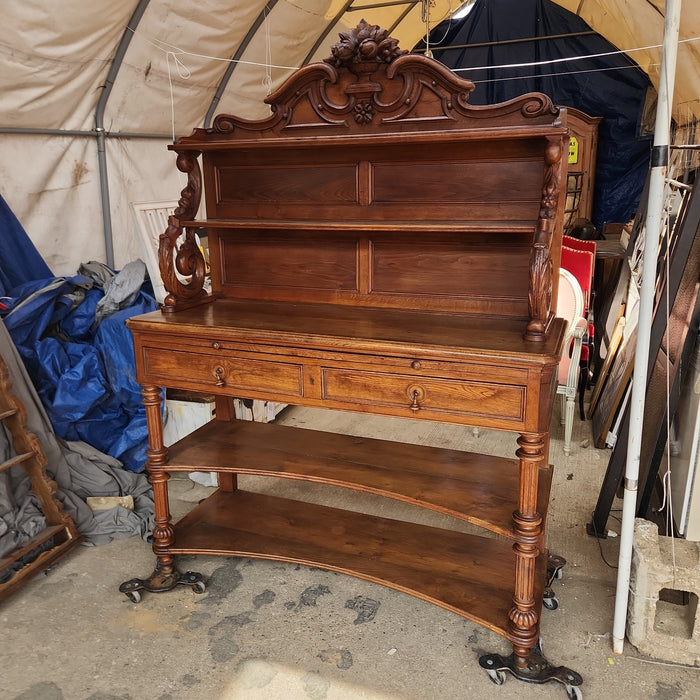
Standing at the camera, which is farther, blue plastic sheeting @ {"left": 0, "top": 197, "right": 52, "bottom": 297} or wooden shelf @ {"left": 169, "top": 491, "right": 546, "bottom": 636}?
blue plastic sheeting @ {"left": 0, "top": 197, "right": 52, "bottom": 297}

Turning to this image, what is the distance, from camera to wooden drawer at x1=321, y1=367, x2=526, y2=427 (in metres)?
1.79

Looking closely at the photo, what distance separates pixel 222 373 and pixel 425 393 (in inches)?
28.4

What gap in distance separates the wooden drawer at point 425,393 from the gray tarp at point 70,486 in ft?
4.52

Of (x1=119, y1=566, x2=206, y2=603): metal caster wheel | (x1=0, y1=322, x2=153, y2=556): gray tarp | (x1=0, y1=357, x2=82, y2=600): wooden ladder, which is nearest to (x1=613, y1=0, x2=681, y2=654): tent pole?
(x1=119, y1=566, x2=206, y2=603): metal caster wheel

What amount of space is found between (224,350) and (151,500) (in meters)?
1.23

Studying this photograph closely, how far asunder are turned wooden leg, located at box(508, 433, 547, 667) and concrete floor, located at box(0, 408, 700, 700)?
146mm

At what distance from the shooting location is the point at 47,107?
10.8ft

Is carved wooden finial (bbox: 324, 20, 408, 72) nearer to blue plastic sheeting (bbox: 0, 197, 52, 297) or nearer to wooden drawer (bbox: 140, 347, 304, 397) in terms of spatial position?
wooden drawer (bbox: 140, 347, 304, 397)

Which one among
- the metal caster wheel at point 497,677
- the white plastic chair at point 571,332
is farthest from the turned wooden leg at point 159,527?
the white plastic chair at point 571,332

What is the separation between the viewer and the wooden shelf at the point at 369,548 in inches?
84.9

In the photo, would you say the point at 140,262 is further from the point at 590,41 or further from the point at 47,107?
the point at 590,41

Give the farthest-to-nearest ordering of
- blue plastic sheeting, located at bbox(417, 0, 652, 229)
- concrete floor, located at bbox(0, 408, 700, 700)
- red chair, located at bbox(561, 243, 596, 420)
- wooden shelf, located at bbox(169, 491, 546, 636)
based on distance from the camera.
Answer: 1. blue plastic sheeting, located at bbox(417, 0, 652, 229)
2. red chair, located at bbox(561, 243, 596, 420)
3. wooden shelf, located at bbox(169, 491, 546, 636)
4. concrete floor, located at bbox(0, 408, 700, 700)

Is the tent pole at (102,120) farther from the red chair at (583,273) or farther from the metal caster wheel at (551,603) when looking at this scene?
the metal caster wheel at (551,603)

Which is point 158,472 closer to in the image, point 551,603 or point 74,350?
point 74,350
